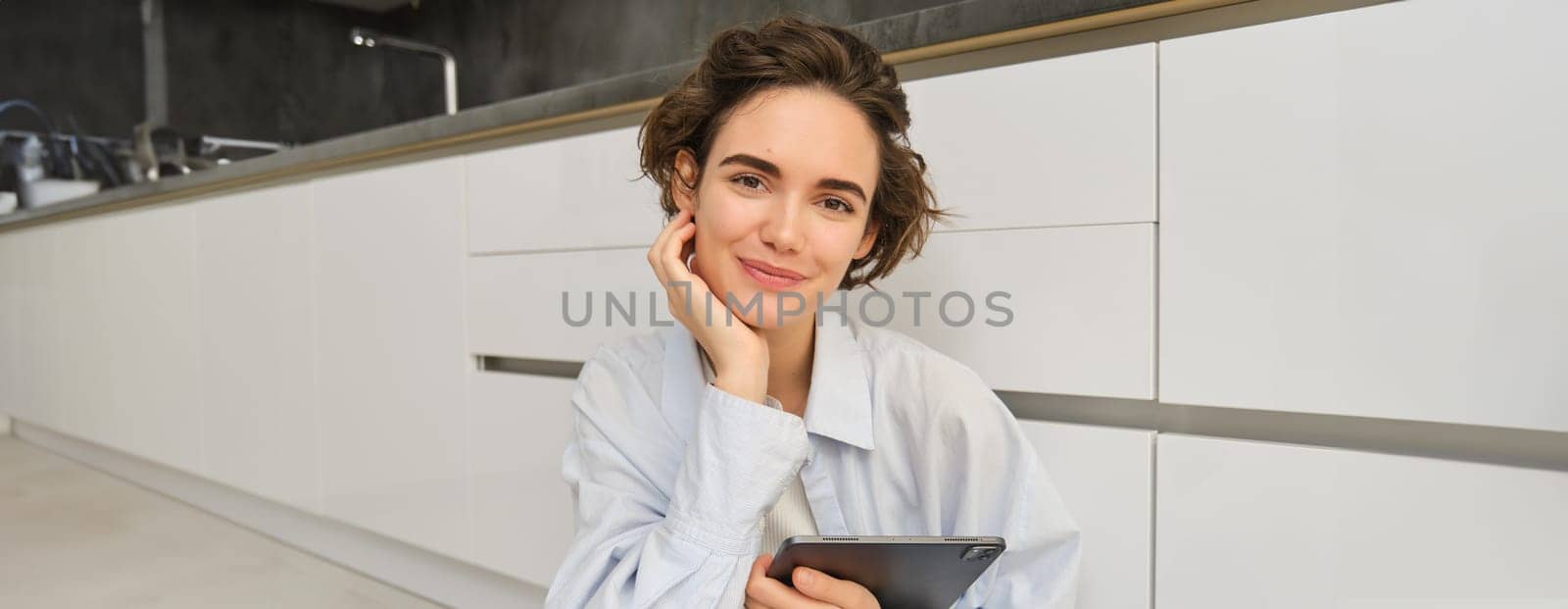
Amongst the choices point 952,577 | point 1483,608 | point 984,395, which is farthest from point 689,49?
point 1483,608

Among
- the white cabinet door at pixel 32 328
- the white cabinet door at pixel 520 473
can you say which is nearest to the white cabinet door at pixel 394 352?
the white cabinet door at pixel 520 473

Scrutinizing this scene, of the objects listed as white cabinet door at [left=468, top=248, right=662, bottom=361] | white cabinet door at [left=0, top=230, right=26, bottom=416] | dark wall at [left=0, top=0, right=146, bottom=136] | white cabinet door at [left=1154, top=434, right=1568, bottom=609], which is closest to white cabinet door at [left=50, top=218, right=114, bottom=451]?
white cabinet door at [left=0, top=230, right=26, bottom=416]

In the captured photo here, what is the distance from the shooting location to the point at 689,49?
78.5 inches

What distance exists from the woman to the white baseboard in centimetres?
68

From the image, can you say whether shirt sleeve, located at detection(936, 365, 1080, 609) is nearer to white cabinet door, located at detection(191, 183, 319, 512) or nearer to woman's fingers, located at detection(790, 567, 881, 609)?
woman's fingers, located at detection(790, 567, 881, 609)

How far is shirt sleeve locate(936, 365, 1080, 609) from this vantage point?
29.9 inches

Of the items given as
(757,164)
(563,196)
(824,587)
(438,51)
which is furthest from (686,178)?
(438,51)

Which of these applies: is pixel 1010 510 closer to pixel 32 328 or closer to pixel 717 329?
pixel 717 329

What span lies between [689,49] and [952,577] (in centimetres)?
154

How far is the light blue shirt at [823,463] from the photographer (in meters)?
0.68

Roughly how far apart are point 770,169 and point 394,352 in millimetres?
1037

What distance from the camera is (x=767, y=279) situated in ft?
2.38

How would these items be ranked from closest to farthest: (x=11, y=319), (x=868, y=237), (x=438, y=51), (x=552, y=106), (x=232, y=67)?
(x=868, y=237) < (x=552, y=106) < (x=438, y=51) < (x=11, y=319) < (x=232, y=67)

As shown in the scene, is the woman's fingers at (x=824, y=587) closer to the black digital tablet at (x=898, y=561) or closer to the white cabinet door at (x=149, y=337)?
the black digital tablet at (x=898, y=561)
